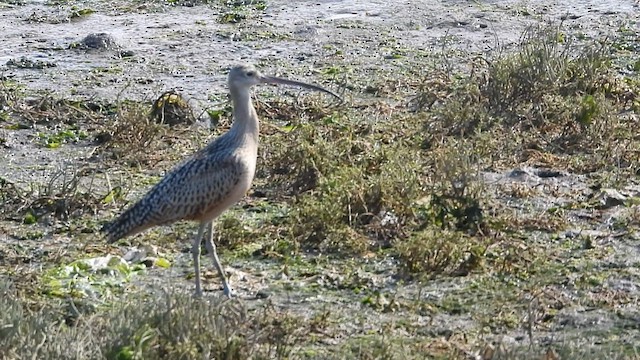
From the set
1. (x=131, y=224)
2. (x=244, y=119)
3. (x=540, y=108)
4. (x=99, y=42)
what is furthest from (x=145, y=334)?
(x=99, y=42)

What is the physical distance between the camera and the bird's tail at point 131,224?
821 cm

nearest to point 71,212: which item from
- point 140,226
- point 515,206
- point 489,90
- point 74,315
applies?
point 140,226

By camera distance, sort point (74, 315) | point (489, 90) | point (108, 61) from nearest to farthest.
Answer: point (74, 315) → point (489, 90) → point (108, 61)

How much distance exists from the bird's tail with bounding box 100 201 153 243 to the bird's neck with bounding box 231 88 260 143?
754 mm

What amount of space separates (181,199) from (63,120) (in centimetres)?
366

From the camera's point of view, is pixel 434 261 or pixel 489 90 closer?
pixel 434 261

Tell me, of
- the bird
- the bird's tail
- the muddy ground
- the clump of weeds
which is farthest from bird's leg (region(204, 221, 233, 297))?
the clump of weeds

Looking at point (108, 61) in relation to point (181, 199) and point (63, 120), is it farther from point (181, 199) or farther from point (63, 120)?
point (181, 199)

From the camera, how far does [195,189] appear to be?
8.27 m

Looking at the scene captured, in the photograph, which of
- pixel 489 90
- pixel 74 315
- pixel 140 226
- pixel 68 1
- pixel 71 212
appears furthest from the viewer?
pixel 68 1

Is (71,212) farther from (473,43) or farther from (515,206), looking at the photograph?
(473,43)

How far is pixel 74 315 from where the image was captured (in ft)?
24.7


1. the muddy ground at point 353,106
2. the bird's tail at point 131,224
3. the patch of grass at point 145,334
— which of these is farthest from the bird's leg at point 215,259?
the patch of grass at point 145,334

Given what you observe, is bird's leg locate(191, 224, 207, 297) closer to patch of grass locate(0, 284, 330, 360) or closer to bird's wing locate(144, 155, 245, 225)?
bird's wing locate(144, 155, 245, 225)
